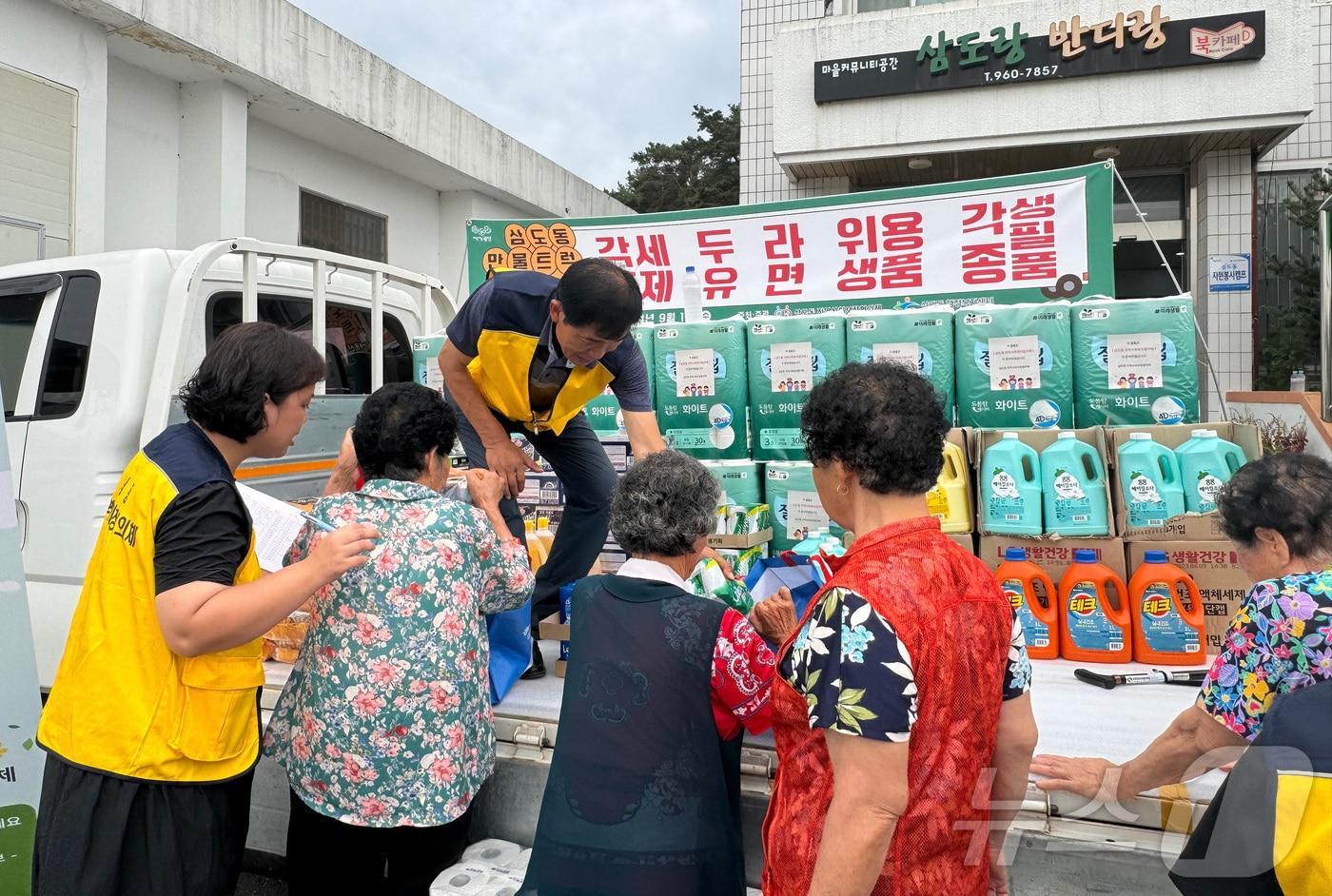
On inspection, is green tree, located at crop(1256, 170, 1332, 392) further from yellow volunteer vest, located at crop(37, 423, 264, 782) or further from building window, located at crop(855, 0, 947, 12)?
yellow volunteer vest, located at crop(37, 423, 264, 782)

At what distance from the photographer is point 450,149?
12875 millimetres

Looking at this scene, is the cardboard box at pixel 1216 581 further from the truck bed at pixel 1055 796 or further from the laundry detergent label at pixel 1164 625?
the truck bed at pixel 1055 796

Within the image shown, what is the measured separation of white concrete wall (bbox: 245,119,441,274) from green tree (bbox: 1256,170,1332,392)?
445 inches

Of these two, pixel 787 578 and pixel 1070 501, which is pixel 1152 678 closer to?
pixel 1070 501

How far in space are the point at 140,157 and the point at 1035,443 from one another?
32.4 ft

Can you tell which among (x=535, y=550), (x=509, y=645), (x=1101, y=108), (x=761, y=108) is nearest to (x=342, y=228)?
(x=761, y=108)

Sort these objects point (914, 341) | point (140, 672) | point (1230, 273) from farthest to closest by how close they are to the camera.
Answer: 1. point (1230, 273)
2. point (914, 341)
3. point (140, 672)

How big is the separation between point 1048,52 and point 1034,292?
482 centimetres

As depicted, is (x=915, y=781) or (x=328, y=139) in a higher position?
(x=328, y=139)

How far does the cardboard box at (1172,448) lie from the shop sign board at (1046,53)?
645 cm

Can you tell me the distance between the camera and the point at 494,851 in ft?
7.46

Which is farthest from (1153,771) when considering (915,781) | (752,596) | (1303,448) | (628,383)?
(1303,448)

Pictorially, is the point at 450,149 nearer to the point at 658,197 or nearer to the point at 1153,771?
the point at 658,197

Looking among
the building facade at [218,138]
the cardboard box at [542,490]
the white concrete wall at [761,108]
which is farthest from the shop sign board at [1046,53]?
the cardboard box at [542,490]
